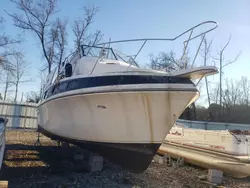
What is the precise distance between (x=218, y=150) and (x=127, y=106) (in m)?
3.99

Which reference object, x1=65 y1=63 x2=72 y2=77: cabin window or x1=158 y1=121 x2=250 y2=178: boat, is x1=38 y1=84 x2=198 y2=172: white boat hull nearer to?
x1=65 y1=63 x2=72 y2=77: cabin window

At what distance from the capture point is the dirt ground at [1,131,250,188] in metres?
5.20

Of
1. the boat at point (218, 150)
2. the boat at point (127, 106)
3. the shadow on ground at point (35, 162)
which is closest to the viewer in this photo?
the boat at point (127, 106)

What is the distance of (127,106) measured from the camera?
5051 mm

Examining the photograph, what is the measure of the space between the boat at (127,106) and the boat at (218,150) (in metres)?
2.72

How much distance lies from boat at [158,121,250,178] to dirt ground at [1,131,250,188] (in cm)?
30

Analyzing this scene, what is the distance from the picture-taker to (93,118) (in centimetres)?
545

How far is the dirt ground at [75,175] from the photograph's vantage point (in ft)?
17.1

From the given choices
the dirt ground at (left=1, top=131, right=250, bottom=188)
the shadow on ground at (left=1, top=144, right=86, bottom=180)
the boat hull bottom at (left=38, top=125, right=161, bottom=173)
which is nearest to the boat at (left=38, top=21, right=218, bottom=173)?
the boat hull bottom at (left=38, top=125, right=161, bottom=173)

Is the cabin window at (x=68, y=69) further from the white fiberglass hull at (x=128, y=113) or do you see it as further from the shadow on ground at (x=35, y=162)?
the shadow on ground at (x=35, y=162)

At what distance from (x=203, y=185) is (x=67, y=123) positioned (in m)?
3.59

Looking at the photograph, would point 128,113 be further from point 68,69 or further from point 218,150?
point 218,150

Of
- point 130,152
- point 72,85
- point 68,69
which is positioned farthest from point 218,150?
point 68,69

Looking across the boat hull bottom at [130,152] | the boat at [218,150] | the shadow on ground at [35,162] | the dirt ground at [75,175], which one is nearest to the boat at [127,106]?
the boat hull bottom at [130,152]
